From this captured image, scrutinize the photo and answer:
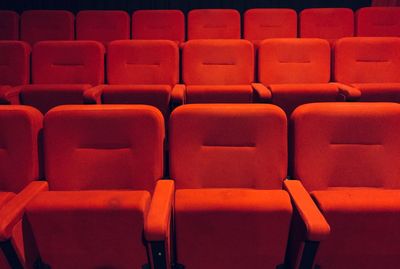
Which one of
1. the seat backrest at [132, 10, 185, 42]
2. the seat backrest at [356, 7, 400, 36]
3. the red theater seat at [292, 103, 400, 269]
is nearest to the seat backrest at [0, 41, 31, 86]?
the seat backrest at [132, 10, 185, 42]

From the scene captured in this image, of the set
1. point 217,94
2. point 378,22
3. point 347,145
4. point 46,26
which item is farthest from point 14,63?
point 378,22

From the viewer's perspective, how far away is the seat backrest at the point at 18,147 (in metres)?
0.45

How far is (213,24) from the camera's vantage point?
1.04 metres

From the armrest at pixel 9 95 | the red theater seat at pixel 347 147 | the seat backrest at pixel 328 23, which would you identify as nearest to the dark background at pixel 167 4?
the seat backrest at pixel 328 23

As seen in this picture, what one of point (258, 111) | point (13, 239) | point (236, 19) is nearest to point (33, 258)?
point (13, 239)

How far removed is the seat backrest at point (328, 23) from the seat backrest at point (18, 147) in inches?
30.6

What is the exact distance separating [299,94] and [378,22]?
1.77 feet

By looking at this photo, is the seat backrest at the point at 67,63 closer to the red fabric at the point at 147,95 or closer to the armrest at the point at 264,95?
the red fabric at the point at 147,95

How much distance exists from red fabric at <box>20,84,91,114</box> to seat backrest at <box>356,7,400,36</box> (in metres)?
0.70

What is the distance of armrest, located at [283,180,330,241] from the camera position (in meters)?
0.35

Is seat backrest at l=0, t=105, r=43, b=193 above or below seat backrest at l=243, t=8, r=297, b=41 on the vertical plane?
below

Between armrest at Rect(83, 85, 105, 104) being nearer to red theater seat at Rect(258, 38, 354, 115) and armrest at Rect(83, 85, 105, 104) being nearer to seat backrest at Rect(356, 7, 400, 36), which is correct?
red theater seat at Rect(258, 38, 354, 115)

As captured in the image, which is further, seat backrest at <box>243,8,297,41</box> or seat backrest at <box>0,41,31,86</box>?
seat backrest at <box>243,8,297,41</box>

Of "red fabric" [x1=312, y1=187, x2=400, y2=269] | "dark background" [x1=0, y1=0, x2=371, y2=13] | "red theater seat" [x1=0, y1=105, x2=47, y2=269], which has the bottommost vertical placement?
"red fabric" [x1=312, y1=187, x2=400, y2=269]
